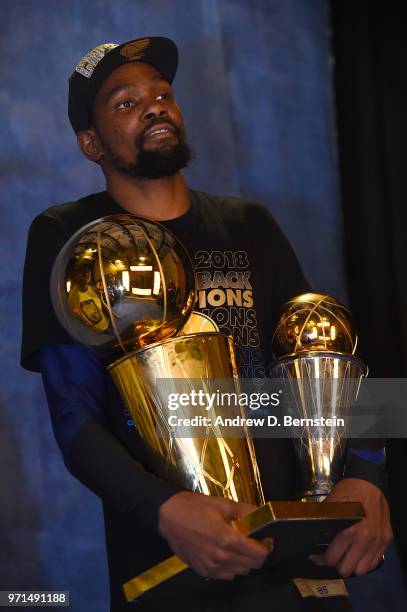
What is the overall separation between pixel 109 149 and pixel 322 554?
2.55 ft

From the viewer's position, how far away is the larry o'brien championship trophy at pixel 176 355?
48.7 inches

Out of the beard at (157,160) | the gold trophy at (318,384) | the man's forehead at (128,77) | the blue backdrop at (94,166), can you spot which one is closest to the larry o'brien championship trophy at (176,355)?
the gold trophy at (318,384)

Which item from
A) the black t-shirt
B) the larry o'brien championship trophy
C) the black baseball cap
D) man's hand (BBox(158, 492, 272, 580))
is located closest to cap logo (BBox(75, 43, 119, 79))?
the black baseball cap

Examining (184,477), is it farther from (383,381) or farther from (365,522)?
(383,381)

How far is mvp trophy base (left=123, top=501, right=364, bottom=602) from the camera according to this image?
109 centimetres

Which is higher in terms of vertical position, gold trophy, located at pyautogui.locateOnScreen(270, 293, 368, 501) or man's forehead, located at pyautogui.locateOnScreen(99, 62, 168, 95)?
man's forehead, located at pyautogui.locateOnScreen(99, 62, 168, 95)

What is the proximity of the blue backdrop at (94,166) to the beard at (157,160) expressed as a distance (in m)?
0.43

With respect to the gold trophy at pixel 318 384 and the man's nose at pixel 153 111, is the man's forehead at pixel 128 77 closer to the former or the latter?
the man's nose at pixel 153 111

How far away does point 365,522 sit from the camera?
1247 mm

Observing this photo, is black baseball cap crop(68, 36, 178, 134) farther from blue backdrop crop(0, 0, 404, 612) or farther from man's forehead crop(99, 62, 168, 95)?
blue backdrop crop(0, 0, 404, 612)

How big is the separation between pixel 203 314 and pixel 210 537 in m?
0.42

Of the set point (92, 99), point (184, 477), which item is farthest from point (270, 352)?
point (92, 99)

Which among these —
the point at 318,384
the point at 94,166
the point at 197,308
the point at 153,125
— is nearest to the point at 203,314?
the point at 197,308

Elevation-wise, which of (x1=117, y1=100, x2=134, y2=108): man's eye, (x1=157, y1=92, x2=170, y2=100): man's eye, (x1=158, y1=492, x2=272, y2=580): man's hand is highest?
(x1=157, y1=92, x2=170, y2=100): man's eye
